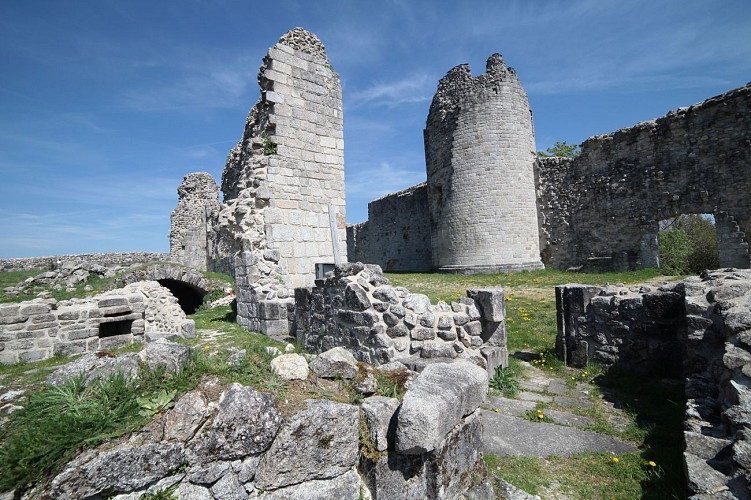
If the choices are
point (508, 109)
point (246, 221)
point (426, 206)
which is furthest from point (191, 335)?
point (426, 206)

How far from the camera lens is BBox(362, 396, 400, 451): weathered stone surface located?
240cm

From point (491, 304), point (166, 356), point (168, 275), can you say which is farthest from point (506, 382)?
point (168, 275)

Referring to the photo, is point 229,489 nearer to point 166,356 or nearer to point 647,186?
point 166,356

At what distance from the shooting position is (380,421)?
7.91 feet

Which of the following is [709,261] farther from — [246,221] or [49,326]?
[49,326]

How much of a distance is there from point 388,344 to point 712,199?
15759mm

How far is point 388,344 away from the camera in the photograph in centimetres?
471

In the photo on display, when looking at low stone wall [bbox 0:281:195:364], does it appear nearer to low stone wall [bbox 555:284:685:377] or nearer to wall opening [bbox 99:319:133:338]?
wall opening [bbox 99:319:133:338]

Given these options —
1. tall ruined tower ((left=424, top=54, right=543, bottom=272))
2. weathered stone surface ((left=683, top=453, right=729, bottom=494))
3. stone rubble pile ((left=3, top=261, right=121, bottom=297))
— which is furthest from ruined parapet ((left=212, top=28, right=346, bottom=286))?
tall ruined tower ((left=424, top=54, right=543, bottom=272))

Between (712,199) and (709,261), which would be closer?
(712,199)

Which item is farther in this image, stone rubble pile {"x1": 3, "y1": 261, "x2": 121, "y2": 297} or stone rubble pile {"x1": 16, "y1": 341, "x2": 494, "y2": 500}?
stone rubble pile {"x1": 3, "y1": 261, "x2": 121, "y2": 297}

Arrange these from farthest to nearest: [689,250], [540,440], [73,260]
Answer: [73,260], [689,250], [540,440]

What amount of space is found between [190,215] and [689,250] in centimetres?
2504

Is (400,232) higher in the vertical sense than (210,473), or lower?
higher
